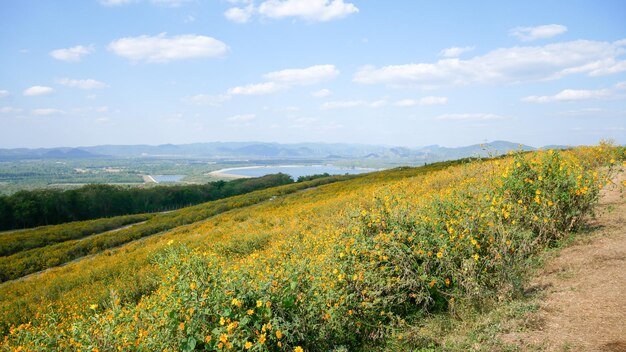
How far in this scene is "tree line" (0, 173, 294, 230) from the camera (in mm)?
54188

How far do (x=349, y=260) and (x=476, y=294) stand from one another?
6.89 ft

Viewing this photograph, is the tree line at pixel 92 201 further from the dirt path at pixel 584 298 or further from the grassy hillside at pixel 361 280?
the dirt path at pixel 584 298

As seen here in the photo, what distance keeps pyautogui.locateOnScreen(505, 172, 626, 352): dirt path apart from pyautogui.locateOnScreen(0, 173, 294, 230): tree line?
225 ft

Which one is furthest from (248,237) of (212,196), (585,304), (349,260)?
(212,196)

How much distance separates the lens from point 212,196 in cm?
8019

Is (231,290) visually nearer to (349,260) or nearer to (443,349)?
(349,260)

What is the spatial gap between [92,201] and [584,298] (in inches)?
2831

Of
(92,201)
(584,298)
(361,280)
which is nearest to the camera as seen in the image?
(584,298)

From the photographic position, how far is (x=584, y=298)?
5055 mm

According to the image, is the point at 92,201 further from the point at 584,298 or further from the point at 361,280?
the point at 584,298

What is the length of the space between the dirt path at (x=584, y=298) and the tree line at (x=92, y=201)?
68440 mm

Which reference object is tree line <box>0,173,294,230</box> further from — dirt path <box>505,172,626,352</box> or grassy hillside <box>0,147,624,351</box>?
dirt path <box>505,172,626,352</box>

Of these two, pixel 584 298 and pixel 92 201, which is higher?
pixel 584 298

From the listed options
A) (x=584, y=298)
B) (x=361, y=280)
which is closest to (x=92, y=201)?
(x=361, y=280)
